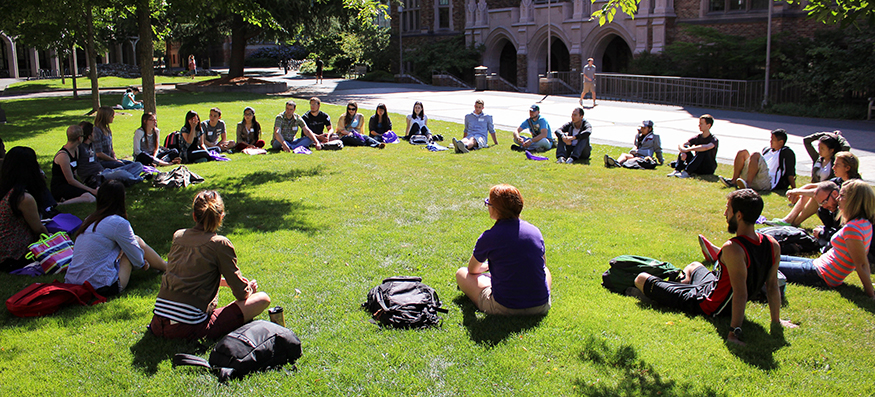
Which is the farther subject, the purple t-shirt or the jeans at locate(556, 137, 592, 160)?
the jeans at locate(556, 137, 592, 160)

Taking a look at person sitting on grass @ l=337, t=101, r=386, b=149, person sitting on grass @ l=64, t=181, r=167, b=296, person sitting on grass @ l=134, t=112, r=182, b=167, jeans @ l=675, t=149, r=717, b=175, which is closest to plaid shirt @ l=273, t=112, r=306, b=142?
person sitting on grass @ l=337, t=101, r=386, b=149

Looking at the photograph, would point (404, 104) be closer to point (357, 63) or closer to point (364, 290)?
point (364, 290)

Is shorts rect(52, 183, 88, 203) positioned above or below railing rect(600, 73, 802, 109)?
below

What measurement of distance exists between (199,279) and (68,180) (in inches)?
221

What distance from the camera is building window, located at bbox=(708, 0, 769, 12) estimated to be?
2682 cm

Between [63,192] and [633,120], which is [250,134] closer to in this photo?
[63,192]

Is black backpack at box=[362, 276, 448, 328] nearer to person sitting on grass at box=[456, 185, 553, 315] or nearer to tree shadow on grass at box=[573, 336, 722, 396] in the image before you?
person sitting on grass at box=[456, 185, 553, 315]

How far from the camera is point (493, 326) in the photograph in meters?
4.85

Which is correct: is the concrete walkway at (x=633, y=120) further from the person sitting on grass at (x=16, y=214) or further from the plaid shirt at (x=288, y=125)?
the person sitting on grass at (x=16, y=214)

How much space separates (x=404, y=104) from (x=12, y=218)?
18.6 meters

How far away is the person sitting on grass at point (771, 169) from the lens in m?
9.27

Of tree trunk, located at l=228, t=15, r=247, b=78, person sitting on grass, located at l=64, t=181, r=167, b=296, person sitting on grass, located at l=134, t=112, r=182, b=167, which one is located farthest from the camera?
tree trunk, located at l=228, t=15, r=247, b=78

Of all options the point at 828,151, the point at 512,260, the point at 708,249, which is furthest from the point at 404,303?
the point at 828,151

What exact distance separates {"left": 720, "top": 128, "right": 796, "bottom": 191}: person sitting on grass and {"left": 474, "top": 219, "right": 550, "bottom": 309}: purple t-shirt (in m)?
5.74
